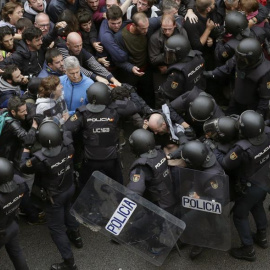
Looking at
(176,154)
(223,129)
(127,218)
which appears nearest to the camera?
(127,218)

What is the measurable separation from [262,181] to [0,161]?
2644 millimetres

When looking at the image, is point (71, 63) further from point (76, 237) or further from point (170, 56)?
point (76, 237)

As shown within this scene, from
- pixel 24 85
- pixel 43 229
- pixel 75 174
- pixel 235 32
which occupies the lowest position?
pixel 43 229

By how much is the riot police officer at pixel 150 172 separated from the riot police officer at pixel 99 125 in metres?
0.58

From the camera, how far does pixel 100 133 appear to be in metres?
6.03

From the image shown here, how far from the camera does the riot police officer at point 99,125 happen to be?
5.95 metres

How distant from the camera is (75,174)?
255 inches

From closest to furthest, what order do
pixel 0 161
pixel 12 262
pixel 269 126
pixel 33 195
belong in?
pixel 0 161
pixel 12 262
pixel 269 126
pixel 33 195

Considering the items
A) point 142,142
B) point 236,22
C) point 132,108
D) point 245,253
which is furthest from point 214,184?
point 236,22

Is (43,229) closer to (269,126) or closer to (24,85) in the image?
(24,85)

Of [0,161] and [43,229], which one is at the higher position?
[0,161]

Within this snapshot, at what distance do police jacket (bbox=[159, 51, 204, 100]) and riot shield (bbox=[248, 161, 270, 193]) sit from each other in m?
1.51

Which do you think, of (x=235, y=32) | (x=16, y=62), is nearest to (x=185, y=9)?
(x=235, y=32)

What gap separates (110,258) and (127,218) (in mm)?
987
